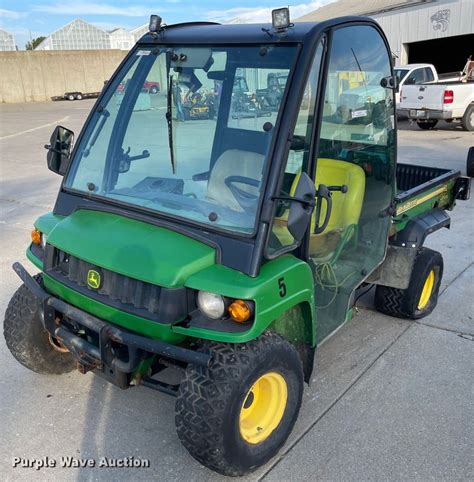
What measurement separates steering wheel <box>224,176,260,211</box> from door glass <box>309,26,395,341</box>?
0.41 m

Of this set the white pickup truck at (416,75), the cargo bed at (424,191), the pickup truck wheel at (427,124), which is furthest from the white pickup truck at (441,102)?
the cargo bed at (424,191)

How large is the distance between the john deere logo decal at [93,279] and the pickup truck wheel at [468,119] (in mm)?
12868

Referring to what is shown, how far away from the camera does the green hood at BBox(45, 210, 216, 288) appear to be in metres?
2.35

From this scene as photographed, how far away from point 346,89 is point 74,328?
1.87 metres

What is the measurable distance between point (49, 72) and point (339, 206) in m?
28.9

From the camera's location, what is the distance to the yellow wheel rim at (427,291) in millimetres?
4145

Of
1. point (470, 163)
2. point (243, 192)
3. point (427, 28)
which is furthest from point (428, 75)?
point (243, 192)

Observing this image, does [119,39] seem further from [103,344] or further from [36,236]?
[103,344]

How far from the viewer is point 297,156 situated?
2.52 m

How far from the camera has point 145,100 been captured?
2969mm

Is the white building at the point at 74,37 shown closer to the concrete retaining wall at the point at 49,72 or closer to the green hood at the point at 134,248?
the concrete retaining wall at the point at 49,72

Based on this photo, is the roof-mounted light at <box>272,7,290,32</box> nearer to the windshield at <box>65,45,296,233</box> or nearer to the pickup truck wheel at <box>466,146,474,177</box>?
the windshield at <box>65,45,296,233</box>

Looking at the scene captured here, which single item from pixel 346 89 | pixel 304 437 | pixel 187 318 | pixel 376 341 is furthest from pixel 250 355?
pixel 376 341

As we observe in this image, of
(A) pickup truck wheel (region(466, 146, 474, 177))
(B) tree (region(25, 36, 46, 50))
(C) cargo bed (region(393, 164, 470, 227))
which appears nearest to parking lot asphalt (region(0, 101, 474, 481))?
(C) cargo bed (region(393, 164, 470, 227))
